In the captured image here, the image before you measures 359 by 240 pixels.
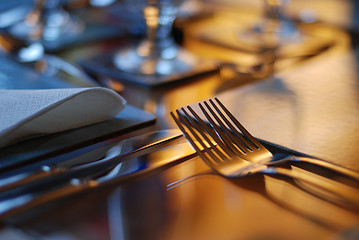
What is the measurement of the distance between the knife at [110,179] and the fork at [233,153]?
18mm

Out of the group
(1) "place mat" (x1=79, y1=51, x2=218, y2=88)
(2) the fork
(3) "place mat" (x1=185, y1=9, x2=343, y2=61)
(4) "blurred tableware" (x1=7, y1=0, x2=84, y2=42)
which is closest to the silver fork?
(2) the fork

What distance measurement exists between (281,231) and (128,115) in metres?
0.24

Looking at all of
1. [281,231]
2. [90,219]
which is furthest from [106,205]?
[281,231]

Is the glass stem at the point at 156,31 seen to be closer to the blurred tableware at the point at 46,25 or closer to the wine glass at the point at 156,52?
the wine glass at the point at 156,52

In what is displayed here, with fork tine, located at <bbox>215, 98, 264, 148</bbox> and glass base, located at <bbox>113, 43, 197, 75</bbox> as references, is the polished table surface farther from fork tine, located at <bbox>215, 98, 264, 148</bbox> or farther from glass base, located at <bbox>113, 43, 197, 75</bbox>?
glass base, located at <bbox>113, 43, 197, 75</bbox>

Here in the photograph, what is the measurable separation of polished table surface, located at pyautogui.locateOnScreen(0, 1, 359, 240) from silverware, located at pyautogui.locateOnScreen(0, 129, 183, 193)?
3cm

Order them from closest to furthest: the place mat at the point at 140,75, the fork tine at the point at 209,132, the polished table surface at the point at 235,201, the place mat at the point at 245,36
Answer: the polished table surface at the point at 235,201 → the fork tine at the point at 209,132 → the place mat at the point at 140,75 → the place mat at the point at 245,36

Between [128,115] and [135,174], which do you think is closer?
[135,174]

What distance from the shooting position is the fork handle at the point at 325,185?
A: 352mm

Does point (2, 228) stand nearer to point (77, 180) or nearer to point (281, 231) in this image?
point (77, 180)

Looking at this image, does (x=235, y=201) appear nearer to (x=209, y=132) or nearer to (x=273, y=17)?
(x=209, y=132)

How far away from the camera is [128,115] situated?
1.64 ft

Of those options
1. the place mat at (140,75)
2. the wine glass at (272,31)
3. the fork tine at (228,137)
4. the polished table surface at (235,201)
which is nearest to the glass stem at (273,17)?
the wine glass at (272,31)

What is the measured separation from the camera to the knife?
34 cm
